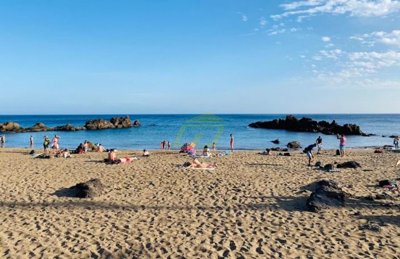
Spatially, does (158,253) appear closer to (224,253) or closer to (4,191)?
(224,253)

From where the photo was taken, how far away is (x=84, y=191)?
1251cm

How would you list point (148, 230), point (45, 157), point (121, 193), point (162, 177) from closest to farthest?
point (148, 230)
point (121, 193)
point (162, 177)
point (45, 157)

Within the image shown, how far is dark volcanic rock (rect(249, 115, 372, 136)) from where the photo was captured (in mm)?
63500

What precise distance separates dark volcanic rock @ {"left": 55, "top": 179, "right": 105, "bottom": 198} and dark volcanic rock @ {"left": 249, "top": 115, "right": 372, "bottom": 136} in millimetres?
56679

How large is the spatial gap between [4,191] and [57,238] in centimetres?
588

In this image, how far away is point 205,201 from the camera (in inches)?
478

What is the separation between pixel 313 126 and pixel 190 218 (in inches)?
2504

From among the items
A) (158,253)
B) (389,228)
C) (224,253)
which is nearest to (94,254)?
(158,253)

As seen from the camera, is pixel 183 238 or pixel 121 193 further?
pixel 121 193

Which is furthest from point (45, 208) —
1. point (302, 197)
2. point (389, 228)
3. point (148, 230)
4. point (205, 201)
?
point (389, 228)

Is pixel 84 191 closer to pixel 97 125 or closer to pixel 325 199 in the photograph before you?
pixel 325 199

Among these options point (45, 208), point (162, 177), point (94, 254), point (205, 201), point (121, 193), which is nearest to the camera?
point (94, 254)

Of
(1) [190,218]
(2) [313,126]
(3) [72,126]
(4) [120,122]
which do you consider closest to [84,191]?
(1) [190,218]

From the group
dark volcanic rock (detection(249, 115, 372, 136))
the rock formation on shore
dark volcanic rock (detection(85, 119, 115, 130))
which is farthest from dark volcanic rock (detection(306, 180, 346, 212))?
dark volcanic rock (detection(85, 119, 115, 130))
